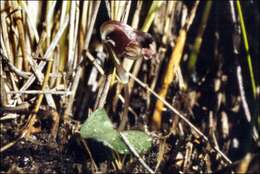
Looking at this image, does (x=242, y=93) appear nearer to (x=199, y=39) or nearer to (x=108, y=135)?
(x=199, y=39)

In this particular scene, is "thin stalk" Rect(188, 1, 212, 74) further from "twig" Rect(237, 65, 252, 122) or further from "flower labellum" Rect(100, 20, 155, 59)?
"flower labellum" Rect(100, 20, 155, 59)

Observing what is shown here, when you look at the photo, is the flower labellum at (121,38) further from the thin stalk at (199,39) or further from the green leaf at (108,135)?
the thin stalk at (199,39)

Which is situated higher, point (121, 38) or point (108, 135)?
point (121, 38)

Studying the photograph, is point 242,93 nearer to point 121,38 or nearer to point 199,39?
point 199,39

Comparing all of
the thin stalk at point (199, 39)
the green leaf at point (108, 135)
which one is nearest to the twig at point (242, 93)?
the thin stalk at point (199, 39)

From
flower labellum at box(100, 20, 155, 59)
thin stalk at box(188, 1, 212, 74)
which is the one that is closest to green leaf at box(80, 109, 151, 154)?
flower labellum at box(100, 20, 155, 59)

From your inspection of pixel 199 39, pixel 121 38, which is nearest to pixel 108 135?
pixel 121 38

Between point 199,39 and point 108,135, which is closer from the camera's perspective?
point 108,135

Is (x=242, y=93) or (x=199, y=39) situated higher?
(x=199, y=39)

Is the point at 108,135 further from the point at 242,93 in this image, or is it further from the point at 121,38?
the point at 242,93
